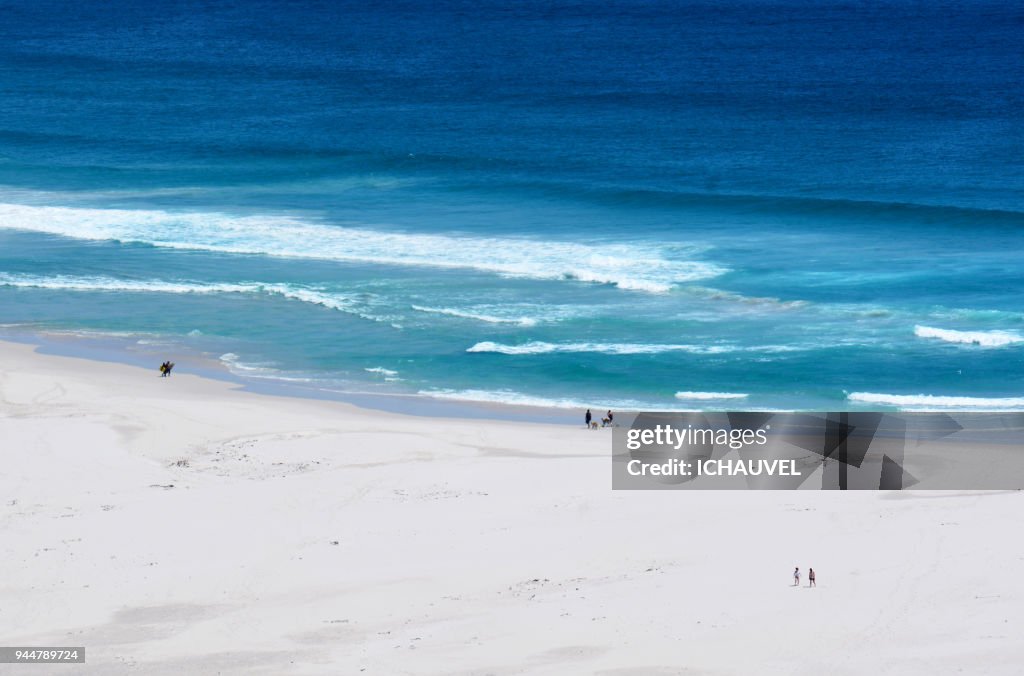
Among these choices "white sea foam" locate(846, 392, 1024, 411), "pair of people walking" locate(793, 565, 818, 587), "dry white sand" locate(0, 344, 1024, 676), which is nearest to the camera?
"dry white sand" locate(0, 344, 1024, 676)

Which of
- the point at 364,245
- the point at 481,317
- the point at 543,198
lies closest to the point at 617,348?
the point at 481,317

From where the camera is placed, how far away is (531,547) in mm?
26594

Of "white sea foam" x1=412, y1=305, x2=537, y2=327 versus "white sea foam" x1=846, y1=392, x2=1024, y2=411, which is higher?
"white sea foam" x1=412, y1=305, x2=537, y2=327

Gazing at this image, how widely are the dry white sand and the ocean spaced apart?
824 centimetres

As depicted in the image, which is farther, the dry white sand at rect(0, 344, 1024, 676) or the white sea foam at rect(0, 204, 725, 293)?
the white sea foam at rect(0, 204, 725, 293)

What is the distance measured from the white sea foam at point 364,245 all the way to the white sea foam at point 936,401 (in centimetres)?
1079

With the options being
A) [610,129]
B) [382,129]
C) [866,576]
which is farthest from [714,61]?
[866,576]

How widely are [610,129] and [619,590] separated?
155ft

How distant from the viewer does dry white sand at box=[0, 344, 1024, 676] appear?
22.3 metres

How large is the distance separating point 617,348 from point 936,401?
9.51 m

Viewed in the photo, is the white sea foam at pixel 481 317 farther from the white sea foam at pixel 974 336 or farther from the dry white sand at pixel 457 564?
the white sea foam at pixel 974 336

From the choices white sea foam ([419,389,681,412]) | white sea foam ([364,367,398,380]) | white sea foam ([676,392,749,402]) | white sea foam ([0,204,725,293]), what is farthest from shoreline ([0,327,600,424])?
white sea foam ([0,204,725,293])

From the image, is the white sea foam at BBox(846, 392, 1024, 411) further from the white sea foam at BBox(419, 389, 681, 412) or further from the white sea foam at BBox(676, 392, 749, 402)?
the white sea foam at BBox(419, 389, 681, 412)

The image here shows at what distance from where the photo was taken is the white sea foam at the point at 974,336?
42312 millimetres
